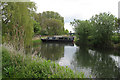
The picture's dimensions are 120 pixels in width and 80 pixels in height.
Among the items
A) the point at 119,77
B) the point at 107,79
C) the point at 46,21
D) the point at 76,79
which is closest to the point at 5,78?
the point at 76,79

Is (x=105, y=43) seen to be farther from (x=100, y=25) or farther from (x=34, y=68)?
(x=34, y=68)

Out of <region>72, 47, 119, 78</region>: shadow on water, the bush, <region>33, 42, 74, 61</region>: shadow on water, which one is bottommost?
<region>72, 47, 119, 78</region>: shadow on water

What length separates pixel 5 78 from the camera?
3.61m

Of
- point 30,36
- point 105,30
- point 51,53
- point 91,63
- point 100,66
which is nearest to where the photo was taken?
point 100,66

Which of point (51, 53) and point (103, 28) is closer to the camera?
point (51, 53)

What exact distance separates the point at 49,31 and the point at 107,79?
1216 inches

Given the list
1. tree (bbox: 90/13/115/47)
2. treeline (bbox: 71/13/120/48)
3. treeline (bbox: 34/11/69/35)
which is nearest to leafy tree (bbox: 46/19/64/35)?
treeline (bbox: 34/11/69/35)

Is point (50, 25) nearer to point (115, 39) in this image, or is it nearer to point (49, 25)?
point (49, 25)

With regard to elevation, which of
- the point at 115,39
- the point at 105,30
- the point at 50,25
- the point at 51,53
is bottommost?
the point at 51,53

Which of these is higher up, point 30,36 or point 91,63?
point 30,36

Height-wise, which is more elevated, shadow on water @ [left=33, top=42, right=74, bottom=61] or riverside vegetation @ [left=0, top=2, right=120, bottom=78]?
riverside vegetation @ [left=0, top=2, right=120, bottom=78]

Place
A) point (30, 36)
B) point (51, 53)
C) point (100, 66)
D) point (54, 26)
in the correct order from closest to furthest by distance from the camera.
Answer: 1. point (100, 66)
2. point (51, 53)
3. point (30, 36)
4. point (54, 26)

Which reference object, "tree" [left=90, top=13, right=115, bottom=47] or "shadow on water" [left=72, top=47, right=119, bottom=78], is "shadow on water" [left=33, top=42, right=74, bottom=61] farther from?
"tree" [left=90, top=13, right=115, bottom=47]

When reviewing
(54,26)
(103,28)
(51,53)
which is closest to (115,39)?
(103,28)
